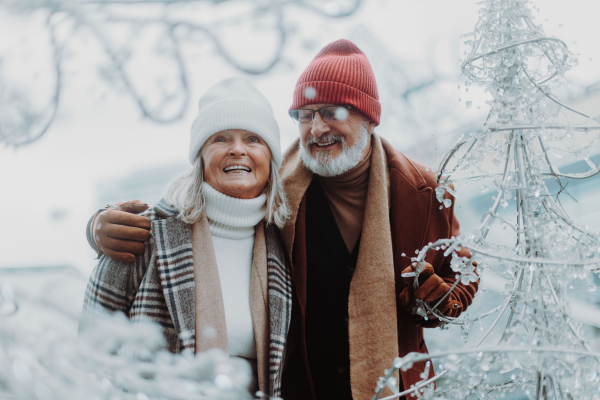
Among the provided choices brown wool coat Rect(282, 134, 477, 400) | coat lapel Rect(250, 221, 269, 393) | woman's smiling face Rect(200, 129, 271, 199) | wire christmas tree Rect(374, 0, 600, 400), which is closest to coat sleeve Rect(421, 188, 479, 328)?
brown wool coat Rect(282, 134, 477, 400)

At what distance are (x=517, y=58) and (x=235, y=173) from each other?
0.56m

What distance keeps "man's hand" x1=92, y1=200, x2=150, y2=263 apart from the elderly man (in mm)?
100

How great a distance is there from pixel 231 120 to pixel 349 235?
444mm

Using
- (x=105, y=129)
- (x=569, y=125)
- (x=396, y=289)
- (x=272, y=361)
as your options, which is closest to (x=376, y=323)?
(x=396, y=289)

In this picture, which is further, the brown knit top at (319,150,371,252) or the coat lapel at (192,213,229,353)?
the brown knit top at (319,150,371,252)

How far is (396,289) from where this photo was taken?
1022 millimetres

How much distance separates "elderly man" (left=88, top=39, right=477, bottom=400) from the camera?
1.00 m

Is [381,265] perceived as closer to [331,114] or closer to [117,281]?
[331,114]

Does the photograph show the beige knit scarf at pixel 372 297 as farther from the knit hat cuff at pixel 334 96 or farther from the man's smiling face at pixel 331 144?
the knit hat cuff at pixel 334 96

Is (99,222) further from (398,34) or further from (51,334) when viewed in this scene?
(398,34)

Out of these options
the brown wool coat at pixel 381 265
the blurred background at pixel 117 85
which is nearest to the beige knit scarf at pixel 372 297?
the brown wool coat at pixel 381 265

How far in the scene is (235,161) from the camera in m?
0.91

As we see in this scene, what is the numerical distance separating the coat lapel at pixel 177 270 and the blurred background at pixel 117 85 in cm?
11

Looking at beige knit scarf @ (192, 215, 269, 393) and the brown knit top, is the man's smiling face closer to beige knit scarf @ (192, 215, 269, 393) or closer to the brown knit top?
the brown knit top
